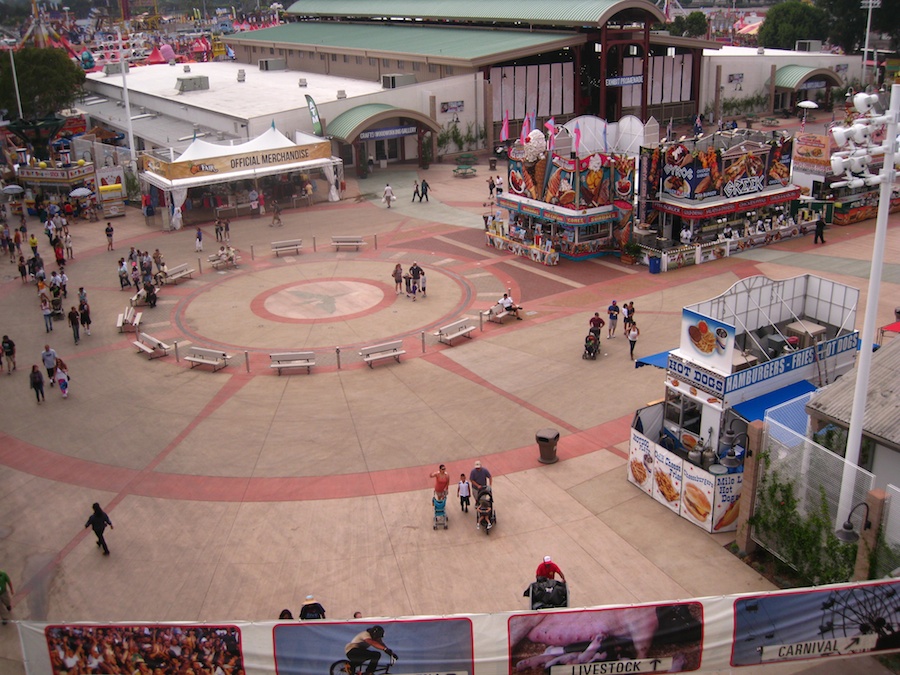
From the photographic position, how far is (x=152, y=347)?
2978cm

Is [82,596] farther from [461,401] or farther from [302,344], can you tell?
[302,344]

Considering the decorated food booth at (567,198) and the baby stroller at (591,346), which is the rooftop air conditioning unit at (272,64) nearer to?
the decorated food booth at (567,198)

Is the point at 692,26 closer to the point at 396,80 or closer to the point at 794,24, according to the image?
the point at 794,24

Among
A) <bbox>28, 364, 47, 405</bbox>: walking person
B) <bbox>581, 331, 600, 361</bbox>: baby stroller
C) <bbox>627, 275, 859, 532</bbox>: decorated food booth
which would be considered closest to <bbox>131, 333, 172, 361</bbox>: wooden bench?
<bbox>28, 364, 47, 405</bbox>: walking person

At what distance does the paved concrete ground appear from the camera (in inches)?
691

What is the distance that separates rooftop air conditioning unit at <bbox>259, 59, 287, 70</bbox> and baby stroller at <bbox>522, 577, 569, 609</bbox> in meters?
73.6

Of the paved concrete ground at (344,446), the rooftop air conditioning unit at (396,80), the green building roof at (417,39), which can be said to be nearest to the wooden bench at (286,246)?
the paved concrete ground at (344,446)

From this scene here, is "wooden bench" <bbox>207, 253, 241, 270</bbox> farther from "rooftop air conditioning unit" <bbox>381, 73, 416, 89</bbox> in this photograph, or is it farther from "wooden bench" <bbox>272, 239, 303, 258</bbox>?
"rooftop air conditioning unit" <bbox>381, 73, 416, 89</bbox>

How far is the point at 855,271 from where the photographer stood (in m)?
35.2

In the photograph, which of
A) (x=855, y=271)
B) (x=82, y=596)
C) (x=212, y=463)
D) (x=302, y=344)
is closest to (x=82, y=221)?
(x=302, y=344)

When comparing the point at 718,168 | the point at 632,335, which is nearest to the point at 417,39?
the point at 718,168

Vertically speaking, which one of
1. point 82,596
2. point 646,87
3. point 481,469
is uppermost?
point 646,87

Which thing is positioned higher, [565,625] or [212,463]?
[565,625]

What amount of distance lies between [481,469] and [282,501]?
16.3ft
